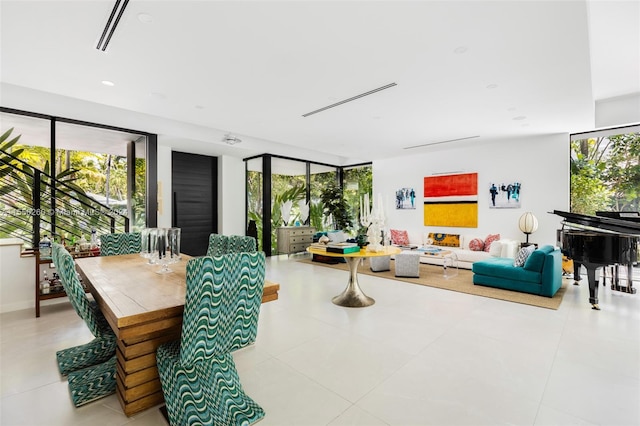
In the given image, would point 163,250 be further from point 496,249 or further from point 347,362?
point 496,249

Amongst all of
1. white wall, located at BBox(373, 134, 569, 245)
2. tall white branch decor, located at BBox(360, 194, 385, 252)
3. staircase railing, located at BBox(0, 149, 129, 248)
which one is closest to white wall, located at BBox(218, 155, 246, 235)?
staircase railing, located at BBox(0, 149, 129, 248)

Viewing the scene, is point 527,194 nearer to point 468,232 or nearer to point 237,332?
point 468,232

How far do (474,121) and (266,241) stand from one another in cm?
529

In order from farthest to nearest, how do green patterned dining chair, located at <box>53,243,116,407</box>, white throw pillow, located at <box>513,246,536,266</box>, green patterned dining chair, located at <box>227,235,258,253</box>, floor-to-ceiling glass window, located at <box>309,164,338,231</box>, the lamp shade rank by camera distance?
floor-to-ceiling glass window, located at <box>309,164,338,231</box> → the lamp shade → white throw pillow, located at <box>513,246,536,266</box> → green patterned dining chair, located at <box>227,235,258,253</box> → green patterned dining chair, located at <box>53,243,116,407</box>

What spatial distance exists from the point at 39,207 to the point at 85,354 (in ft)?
9.04

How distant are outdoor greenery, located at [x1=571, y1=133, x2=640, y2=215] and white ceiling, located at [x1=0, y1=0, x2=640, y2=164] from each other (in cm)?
117

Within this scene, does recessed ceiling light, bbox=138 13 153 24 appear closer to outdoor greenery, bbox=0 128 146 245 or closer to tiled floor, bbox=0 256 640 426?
tiled floor, bbox=0 256 640 426

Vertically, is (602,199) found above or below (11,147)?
below

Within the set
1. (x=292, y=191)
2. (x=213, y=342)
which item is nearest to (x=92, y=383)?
(x=213, y=342)

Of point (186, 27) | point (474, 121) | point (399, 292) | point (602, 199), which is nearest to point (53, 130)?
point (186, 27)

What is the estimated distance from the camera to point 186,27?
2500mm

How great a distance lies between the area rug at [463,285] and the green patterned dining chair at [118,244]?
12.4 ft

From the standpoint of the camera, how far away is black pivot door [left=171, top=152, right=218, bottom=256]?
720 centimetres

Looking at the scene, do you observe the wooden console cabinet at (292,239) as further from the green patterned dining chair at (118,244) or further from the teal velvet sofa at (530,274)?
the teal velvet sofa at (530,274)
